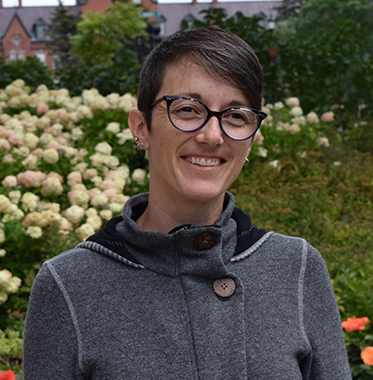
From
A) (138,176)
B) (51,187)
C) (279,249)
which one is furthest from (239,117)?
(138,176)

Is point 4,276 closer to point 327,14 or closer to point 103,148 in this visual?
point 103,148

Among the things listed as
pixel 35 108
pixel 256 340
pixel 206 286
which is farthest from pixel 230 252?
pixel 35 108

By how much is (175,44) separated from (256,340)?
2.72 ft

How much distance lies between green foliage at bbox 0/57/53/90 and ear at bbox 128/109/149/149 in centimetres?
604

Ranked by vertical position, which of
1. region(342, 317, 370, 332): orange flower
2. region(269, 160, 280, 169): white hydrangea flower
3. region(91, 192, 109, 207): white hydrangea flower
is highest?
region(269, 160, 280, 169): white hydrangea flower

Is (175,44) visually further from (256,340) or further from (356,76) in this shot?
(356,76)

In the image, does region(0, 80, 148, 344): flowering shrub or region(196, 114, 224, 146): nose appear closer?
region(196, 114, 224, 146): nose

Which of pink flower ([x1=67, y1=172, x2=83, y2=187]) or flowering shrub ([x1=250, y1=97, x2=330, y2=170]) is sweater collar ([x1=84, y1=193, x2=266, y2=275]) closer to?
pink flower ([x1=67, y1=172, x2=83, y2=187])

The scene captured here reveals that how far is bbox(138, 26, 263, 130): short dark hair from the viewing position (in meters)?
1.24

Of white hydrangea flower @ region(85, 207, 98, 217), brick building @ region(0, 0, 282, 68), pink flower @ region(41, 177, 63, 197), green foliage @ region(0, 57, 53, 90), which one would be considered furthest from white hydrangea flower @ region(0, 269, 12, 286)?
brick building @ region(0, 0, 282, 68)

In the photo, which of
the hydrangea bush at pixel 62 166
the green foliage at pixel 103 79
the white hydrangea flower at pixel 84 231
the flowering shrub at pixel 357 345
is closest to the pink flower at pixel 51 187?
the hydrangea bush at pixel 62 166

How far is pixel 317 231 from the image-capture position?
15.0ft

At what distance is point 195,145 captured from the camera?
123 centimetres

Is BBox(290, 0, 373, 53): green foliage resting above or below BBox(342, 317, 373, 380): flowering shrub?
above
